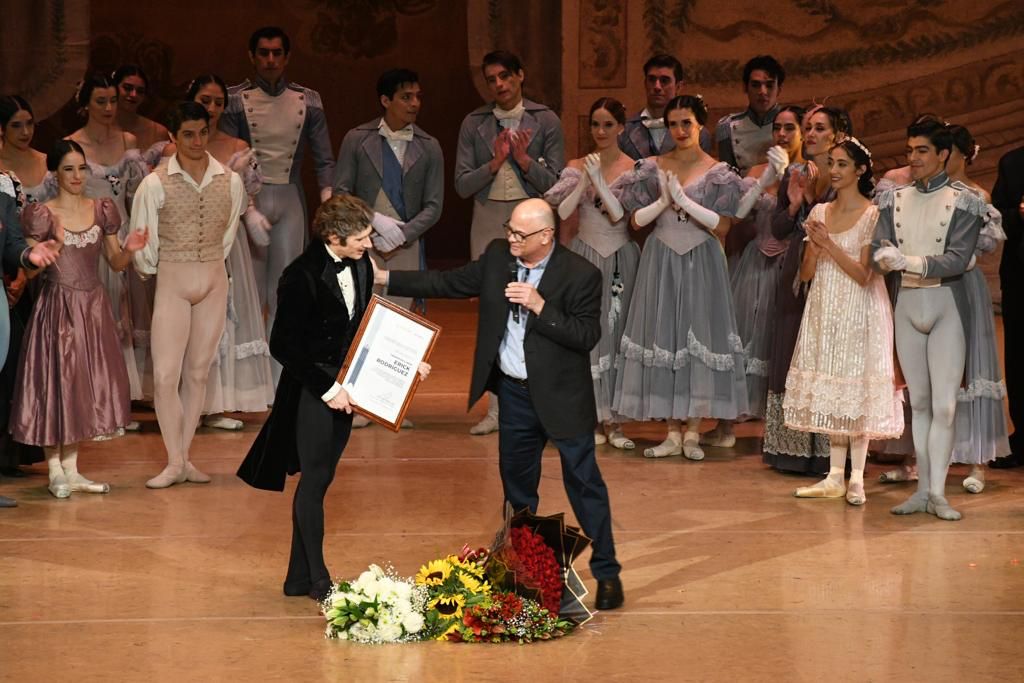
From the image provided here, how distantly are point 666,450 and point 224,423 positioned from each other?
7.51ft

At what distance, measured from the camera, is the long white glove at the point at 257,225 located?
8.11 metres

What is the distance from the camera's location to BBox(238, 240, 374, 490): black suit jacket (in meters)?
5.14

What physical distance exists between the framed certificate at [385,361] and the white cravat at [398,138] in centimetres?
325

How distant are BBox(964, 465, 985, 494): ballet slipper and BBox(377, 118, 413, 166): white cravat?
3.21 metres

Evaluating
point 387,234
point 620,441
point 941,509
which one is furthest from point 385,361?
point 387,234

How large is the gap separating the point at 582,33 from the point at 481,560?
752 centimetres

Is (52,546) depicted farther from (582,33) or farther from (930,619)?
(582,33)

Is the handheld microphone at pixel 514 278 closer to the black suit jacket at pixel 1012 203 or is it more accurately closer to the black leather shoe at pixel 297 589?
the black leather shoe at pixel 297 589

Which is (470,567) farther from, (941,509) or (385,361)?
(941,509)

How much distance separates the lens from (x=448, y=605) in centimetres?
497

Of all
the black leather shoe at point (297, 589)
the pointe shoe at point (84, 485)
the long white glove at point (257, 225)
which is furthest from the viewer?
the long white glove at point (257, 225)

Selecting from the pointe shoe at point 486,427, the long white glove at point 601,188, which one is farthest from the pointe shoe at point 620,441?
the long white glove at point 601,188

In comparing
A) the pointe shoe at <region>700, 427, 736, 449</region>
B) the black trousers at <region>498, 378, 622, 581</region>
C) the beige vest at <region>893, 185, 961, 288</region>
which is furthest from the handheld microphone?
the pointe shoe at <region>700, 427, 736, 449</region>

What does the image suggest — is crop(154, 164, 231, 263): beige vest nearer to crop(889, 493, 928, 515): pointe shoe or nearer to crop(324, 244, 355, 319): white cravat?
crop(324, 244, 355, 319): white cravat
